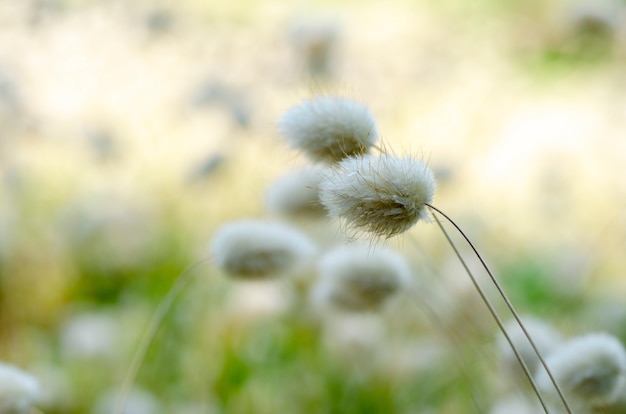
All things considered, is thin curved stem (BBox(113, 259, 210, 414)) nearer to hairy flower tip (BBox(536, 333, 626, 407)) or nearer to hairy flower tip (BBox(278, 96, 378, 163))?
hairy flower tip (BBox(278, 96, 378, 163))

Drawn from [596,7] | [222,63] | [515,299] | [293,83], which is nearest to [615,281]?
[515,299]

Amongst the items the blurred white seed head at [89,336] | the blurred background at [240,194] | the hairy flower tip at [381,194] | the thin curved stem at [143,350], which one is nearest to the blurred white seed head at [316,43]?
the blurred background at [240,194]

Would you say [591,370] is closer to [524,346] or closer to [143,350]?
[524,346]

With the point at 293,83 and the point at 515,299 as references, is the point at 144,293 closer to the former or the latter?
the point at 293,83

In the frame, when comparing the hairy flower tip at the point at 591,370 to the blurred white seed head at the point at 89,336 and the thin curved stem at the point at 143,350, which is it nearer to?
the thin curved stem at the point at 143,350

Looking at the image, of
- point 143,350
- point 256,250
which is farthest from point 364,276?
point 143,350
